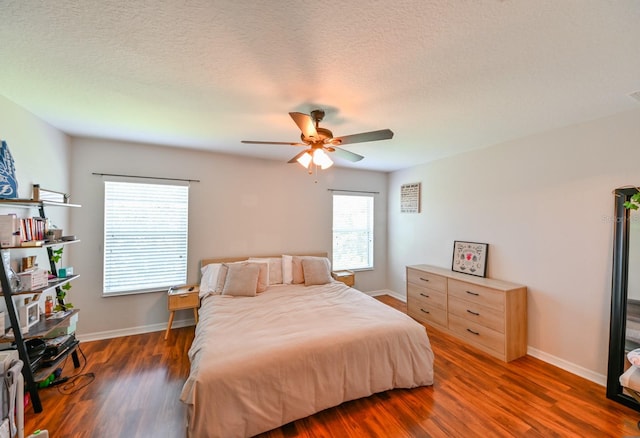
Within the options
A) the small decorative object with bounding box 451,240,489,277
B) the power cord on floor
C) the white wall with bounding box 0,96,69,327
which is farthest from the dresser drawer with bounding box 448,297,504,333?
the white wall with bounding box 0,96,69,327

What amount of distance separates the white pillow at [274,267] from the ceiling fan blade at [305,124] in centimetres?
220

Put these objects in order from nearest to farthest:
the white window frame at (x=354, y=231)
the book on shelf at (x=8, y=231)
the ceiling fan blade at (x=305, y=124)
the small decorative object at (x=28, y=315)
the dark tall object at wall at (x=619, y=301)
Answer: the ceiling fan blade at (x=305, y=124) → the book on shelf at (x=8, y=231) → the small decorative object at (x=28, y=315) → the dark tall object at wall at (x=619, y=301) → the white window frame at (x=354, y=231)

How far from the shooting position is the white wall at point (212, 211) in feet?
10.1

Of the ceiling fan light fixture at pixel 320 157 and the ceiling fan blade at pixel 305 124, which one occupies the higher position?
the ceiling fan blade at pixel 305 124

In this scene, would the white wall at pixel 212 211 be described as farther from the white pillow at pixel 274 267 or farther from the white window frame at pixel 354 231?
the white pillow at pixel 274 267

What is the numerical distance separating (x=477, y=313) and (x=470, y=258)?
82 cm

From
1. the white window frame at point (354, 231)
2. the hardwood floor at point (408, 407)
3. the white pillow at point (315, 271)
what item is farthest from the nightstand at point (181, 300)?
the white window frame at point (354, 231)

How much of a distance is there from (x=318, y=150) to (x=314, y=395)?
77.3 inches

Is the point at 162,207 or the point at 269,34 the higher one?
the point at 269,34

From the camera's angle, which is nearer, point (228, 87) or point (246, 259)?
point (228, 87)

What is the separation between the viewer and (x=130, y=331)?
3.25 metres

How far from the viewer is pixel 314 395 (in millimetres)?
1861

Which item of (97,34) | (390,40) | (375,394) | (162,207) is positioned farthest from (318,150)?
(162,207)

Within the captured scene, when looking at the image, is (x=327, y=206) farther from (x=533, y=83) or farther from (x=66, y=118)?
(x=66, y=118)
